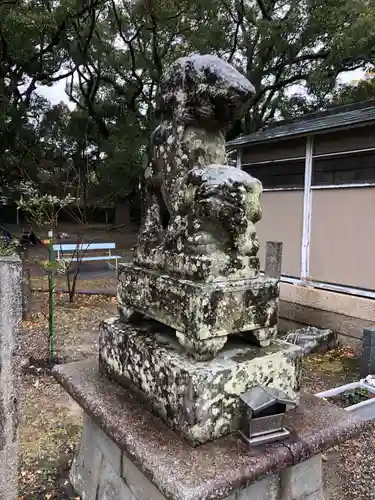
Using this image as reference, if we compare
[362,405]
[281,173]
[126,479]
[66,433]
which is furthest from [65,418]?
[281,173]

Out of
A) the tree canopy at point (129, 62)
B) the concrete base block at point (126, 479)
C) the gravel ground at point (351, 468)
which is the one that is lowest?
the gravel ground at point (351, 468)

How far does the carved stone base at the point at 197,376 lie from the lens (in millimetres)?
1547

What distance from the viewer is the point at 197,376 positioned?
5.00 ft

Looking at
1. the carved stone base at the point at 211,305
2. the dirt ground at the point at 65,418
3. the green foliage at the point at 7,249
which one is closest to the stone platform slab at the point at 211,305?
the carved stone base at the point at 211,305

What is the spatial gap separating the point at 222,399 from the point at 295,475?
0.61m

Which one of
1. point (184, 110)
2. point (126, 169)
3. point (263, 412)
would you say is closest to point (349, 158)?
point (184, 110)

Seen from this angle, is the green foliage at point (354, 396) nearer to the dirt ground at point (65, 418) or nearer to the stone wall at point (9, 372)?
the dirt ground at point (65, 418)

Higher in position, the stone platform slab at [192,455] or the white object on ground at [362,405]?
the stone platform slab at [192,455]

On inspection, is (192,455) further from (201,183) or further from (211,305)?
(201,183)

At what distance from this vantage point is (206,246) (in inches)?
65.5

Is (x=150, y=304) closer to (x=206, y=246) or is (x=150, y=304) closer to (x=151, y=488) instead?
(x=206, y=246)

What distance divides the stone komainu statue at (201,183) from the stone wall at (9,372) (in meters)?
0.63

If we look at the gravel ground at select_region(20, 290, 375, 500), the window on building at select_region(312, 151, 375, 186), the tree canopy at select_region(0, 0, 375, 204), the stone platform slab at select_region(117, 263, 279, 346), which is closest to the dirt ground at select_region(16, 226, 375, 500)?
the gravel ground at select_region(20, 290, 375, 500)

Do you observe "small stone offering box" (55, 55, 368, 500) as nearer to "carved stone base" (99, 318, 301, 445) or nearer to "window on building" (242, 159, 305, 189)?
"carved stone base" (99, 318, 301, 445)
